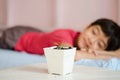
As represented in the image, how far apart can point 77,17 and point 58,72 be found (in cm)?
143

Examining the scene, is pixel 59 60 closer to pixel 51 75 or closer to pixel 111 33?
pixel 51 75

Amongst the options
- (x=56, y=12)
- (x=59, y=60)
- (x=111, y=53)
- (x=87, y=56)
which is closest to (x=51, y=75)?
(x=59, y=60)

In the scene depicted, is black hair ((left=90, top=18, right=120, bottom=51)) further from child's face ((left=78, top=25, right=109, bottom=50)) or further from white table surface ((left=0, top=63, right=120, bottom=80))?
white table surface ((left=0, top=63, right=120, bottom=80))

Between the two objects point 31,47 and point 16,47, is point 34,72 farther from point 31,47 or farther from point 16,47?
point 16,47

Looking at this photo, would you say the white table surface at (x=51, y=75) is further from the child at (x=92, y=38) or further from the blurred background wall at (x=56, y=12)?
the blurred background wall at (x=56, y=12)

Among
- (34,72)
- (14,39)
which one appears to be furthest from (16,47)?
(34,72)

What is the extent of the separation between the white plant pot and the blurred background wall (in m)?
1.20

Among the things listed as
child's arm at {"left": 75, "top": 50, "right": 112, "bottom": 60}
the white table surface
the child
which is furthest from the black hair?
the white table surface

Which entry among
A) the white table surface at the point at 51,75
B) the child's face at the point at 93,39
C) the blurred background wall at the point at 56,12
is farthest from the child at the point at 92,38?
the white table surface at the point at 51,75

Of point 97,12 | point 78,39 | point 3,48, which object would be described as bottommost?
point 3,48

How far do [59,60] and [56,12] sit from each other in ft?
5.02

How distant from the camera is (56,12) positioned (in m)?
2.30

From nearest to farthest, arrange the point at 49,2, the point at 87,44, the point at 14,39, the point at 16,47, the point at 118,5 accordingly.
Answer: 1. the point at 87,44
2. the point at 118,5
3. the point at 16,47
4. the point at 14,39
5. the point at 49,2

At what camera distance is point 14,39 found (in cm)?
218
